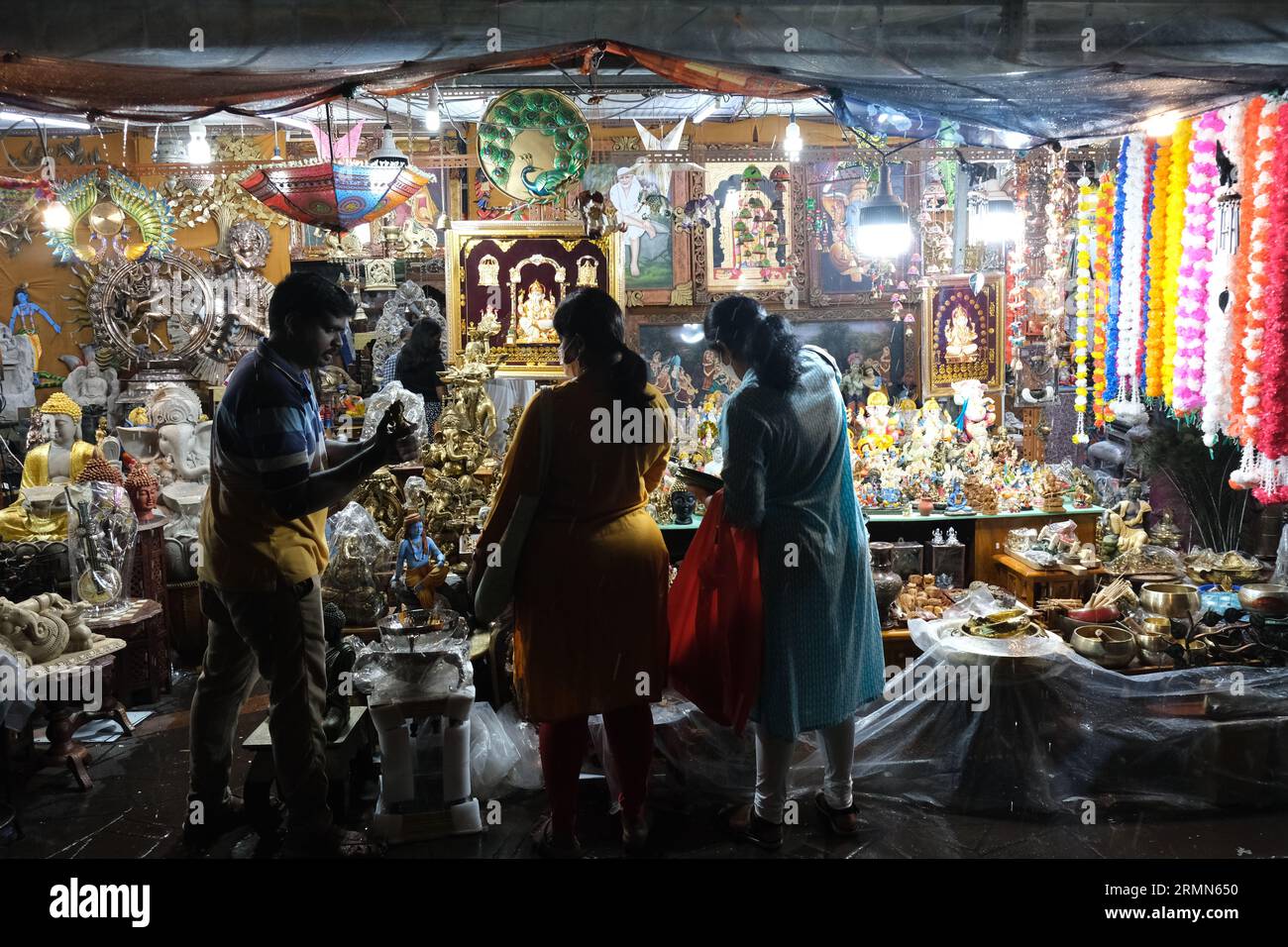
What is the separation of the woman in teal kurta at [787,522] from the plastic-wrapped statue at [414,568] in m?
1.82

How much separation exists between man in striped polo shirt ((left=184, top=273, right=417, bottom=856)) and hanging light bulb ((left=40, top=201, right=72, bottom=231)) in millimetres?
4889

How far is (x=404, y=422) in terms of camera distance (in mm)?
3416

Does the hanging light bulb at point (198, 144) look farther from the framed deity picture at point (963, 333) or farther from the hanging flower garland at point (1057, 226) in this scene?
the hanging flower garland at point (1057, 226)

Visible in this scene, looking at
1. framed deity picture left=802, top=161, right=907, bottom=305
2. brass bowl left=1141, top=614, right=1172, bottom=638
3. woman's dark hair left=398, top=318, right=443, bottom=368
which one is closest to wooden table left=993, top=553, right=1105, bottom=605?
brass bowl left=1141, top=614, right=1172, bottom=638

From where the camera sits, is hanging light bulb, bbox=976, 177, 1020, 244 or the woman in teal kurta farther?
hanging light bulb, bbox=976, 177, 1020, 244

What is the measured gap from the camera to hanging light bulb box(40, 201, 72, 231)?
23.6 feet

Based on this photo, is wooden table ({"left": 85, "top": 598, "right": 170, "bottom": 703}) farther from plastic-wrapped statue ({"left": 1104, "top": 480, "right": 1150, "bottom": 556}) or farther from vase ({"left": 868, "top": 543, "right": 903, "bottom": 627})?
plastic-wrapped statue ({"left": 1104, "top": 480, "right": 1150, "bottom": 556})

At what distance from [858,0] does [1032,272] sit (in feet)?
15.3

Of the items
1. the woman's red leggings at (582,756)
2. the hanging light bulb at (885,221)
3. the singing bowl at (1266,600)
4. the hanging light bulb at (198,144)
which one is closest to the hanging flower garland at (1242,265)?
the singing bowl at (1266,600)

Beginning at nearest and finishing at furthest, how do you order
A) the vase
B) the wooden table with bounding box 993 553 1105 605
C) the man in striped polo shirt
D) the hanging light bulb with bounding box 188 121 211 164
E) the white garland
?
the man in striped polo shirt → the white garland → the vase → the wooden table with bounding box 993 553 1105 605 → the hanging light bulb with bounding box 188 121 211 164

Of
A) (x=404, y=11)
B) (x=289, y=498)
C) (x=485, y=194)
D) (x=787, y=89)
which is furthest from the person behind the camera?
(x=485, y=194)
